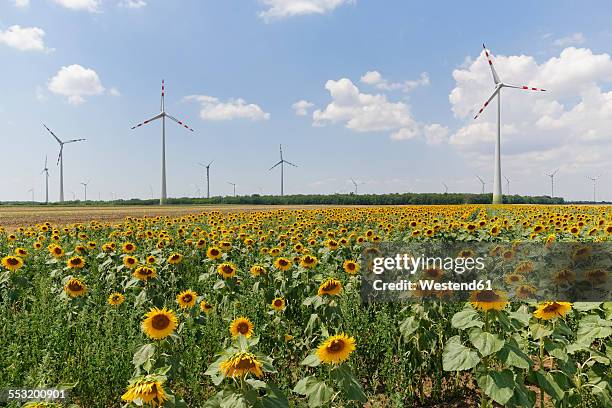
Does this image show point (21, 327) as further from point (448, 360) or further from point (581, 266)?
point (581, 266)

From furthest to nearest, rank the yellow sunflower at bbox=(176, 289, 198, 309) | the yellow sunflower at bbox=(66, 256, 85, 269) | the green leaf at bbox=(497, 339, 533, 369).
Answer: the yellow sunflower at bbox=(66, 256, 85, 269), the yellow sunflower at bbox=(176, 289, 198, 309), the green leaf at bbox=(497, 339, 533, 369)

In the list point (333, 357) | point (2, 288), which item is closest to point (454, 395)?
point (333, 357)

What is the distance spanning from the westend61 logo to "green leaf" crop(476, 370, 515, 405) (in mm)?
623

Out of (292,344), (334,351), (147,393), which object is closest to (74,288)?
(292,344)

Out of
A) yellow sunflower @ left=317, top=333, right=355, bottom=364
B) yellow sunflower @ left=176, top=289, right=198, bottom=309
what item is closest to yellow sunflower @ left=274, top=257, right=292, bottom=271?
yellow sunflower @ left=176, top=289, right=198, bottom=309

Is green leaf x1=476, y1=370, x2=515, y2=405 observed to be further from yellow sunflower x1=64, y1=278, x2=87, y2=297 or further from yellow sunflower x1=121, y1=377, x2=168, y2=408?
yellow sunflower x1=64, y1=278, x2=87, y2=297

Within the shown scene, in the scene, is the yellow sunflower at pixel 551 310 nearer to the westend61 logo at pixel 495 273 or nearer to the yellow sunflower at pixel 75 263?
the westend61 logo at pixel 495 273

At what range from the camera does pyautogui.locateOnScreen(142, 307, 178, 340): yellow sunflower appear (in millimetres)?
3584

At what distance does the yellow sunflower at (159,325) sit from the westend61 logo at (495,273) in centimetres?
237

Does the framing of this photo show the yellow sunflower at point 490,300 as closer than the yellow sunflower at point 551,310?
Yes

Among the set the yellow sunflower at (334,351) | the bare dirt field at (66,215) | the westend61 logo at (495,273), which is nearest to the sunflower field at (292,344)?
the yellow sunflower at (334,351)

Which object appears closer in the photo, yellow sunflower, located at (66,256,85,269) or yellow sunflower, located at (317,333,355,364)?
yellow sunflower, located at (317,333,355,364)

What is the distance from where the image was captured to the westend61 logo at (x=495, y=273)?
4.58m

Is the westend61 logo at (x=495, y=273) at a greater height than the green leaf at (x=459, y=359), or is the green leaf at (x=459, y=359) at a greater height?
the westend61 logo at (x=495, y=273)
